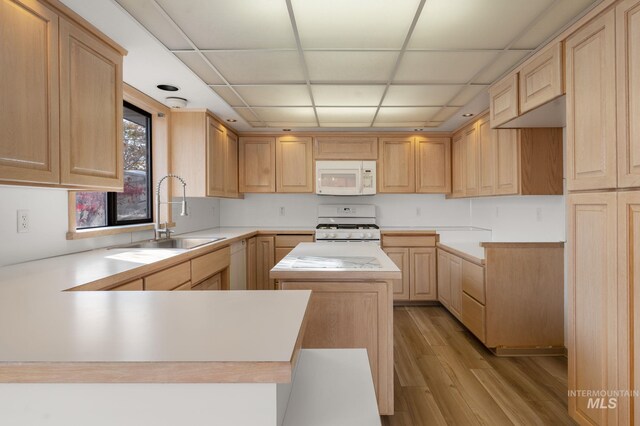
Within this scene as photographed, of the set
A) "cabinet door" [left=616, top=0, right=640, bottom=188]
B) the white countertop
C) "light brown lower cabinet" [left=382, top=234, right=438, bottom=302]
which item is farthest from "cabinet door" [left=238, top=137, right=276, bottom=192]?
"cabinet door" [left=616, top=0, right=640, bottom=188]

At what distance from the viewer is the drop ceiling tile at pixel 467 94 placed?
2938 mm

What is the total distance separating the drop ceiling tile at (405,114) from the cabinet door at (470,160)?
514 millimetres

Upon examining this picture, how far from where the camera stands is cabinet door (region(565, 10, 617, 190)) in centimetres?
163

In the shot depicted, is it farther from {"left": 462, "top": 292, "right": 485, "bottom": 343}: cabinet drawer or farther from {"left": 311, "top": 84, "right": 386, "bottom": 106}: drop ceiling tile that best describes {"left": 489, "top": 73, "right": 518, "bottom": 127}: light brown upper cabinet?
{"left": 462, "top": 292, "right": 485, "bottom": 343}: cabinet drawer

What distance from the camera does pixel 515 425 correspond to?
76.9 inches

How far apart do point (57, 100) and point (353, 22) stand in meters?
1.51

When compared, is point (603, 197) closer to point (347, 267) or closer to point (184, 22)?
point (347, 267)

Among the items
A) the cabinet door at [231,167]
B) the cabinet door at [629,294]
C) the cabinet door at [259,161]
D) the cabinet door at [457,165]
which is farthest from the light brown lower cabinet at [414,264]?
the cabinet door at [629,294]

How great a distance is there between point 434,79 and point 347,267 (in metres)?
1.72

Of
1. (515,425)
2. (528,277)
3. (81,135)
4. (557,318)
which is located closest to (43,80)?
(81,135)

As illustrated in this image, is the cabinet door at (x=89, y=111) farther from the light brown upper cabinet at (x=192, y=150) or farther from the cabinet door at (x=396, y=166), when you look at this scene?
the cabinet door at (x=396, y=166)

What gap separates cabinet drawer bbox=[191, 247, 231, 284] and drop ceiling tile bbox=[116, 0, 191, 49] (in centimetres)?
145

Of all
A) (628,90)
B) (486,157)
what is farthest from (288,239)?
(628,90)

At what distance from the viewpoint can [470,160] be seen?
3994mm
